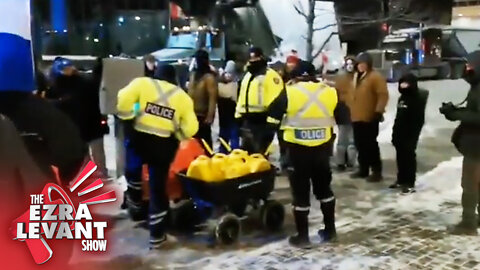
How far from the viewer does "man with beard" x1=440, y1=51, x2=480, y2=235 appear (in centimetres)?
542

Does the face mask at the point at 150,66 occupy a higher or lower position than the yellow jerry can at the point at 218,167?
higher

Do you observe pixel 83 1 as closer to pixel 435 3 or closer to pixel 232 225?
pixel 232 225

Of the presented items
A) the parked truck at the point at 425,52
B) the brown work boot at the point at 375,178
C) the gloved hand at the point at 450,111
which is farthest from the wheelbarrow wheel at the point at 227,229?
the parked truck at the point at 425,52

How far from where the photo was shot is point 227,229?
523 centimetres

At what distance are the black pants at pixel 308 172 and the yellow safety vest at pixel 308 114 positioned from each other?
7cm

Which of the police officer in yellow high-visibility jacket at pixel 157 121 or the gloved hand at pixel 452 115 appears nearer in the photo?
the police officer in yellow high-visibility jacket at pixel 157 121

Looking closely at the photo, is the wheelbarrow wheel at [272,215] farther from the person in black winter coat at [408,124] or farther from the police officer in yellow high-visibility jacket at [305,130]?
the person in black winter coat at [408,124]

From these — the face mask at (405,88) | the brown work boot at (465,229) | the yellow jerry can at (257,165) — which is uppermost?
the face mask at (405,88)

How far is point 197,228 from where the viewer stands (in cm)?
557

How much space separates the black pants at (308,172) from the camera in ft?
16.7

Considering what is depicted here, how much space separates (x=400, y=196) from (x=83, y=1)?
524 centimetres

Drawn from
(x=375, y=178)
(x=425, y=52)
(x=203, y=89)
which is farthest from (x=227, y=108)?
(x=425, y=52)

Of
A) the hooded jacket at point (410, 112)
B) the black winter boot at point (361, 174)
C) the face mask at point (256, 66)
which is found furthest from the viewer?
the black winter boot at point (361, 174)

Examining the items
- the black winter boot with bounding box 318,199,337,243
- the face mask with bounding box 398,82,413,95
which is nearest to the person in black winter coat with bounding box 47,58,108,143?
the black winter boot with bounding box 318,199,337,243
